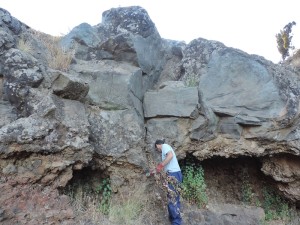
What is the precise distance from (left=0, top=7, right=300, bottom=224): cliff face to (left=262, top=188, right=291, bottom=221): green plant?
0.98ft

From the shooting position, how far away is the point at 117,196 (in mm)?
6074

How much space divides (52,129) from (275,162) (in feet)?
16.6

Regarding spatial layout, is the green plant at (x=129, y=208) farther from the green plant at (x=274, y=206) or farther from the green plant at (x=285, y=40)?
the green plant at (x=285, y=40)

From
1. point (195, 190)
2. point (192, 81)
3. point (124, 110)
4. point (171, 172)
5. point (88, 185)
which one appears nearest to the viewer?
point (171, 172)

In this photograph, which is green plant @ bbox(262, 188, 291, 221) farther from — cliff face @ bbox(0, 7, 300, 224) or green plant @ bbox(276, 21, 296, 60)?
green plant @ bbox(276, 21, 296, 60)

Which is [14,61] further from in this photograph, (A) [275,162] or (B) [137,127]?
(A) [275,162]

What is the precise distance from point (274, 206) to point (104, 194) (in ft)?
14.0

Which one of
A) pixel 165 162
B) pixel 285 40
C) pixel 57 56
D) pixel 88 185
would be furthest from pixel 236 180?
pixel 285 40

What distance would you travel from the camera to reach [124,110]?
6.48 metres

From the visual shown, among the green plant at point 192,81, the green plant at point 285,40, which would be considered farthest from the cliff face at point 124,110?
the green plant at point 285,40

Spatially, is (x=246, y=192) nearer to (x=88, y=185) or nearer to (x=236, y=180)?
(x=236, y=180)

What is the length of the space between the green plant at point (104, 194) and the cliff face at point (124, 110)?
0.14 metres

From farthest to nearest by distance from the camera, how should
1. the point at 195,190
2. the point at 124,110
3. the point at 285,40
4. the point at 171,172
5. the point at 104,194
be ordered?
the point at 285,40
the point at 195,190
the point at 124,110
the point at 104,194
the point at 171,172

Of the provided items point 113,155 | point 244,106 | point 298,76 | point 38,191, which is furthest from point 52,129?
point 298,76
